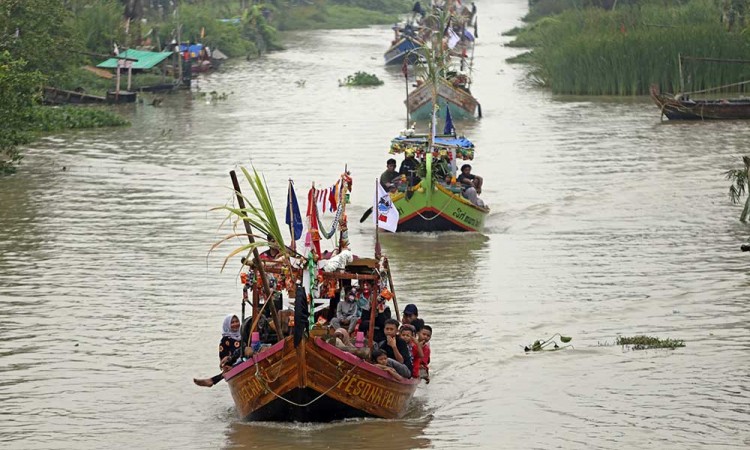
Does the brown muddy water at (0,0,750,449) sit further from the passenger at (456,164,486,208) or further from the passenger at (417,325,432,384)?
the passenger at (456,164,486,208)

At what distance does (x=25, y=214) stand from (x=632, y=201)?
12.1 meters

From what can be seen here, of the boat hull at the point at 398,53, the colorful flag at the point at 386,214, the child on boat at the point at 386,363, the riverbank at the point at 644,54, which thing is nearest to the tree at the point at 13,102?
the colorful flag at the point at 386,214

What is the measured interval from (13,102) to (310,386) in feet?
57.7

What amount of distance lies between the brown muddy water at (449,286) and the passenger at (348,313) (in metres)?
1.13

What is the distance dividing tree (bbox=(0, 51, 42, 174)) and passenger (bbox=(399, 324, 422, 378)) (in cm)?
1602

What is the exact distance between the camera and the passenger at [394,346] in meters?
14.8

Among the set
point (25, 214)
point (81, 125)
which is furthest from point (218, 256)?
point (81, 125)

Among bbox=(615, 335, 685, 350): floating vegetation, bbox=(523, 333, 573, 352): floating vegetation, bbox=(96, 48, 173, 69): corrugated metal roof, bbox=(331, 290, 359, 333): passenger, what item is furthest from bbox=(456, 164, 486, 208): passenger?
bbox=(96, 48, 173, 69): corrugated metal roof

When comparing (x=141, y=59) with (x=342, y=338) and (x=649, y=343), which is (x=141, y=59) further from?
(x=342, y=338)

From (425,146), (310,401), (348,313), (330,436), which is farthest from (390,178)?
(310,401)

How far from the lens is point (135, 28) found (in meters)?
56.3

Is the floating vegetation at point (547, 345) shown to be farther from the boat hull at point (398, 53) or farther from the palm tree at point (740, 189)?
the boat hull at point (398, 53)

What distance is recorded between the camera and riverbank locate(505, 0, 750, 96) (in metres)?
44.3

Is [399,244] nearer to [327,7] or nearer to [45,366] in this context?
[45,366]
